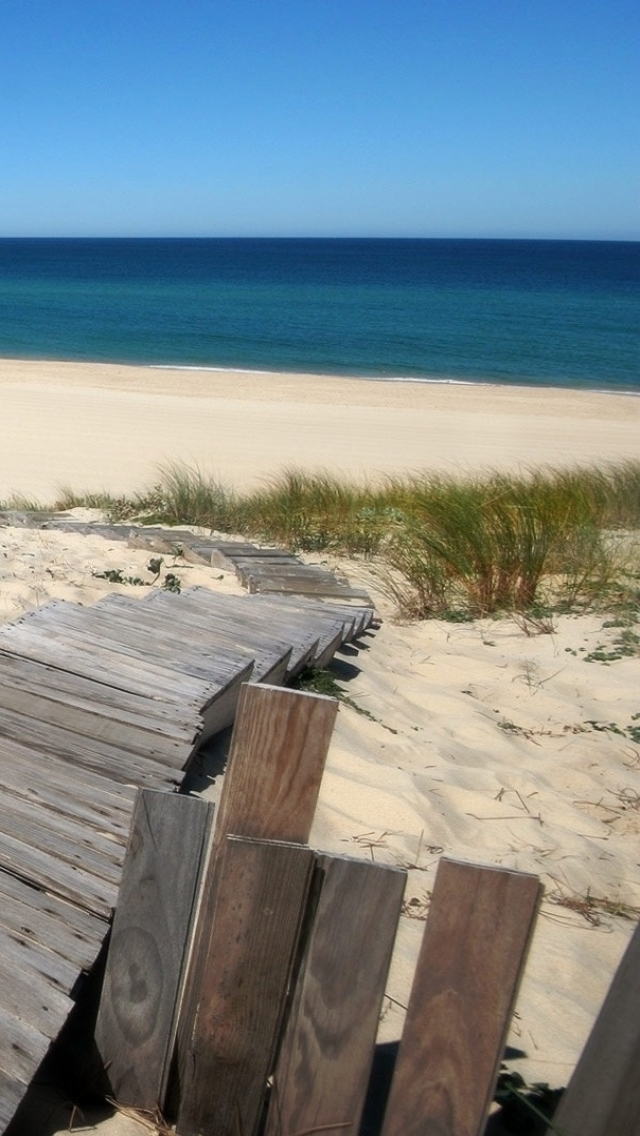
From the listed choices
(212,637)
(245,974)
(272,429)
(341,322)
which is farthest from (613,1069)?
(341,322)

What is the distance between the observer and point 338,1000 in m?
1.88

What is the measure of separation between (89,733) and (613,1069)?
5.65ft

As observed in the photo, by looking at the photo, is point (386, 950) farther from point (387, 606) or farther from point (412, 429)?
point (412, 429)

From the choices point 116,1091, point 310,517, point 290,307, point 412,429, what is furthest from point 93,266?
point 116,1091

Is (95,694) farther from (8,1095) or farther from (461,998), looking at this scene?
(461,998)

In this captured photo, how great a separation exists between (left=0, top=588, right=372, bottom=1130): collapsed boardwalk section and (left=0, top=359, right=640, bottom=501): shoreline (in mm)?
6432

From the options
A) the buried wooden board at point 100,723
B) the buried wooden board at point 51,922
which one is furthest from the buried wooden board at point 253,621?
the buried wooden board at point 51,922

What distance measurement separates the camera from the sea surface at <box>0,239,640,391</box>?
100 ft

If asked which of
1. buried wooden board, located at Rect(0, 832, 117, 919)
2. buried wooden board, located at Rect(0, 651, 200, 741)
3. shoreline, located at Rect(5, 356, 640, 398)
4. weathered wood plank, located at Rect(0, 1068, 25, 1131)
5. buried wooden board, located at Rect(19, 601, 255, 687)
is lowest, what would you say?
weathered wood plank, located at Rect(0, 1068, 25, 1131)

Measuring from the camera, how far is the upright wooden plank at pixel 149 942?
201 centimetres

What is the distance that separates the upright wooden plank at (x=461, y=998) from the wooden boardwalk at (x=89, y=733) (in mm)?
643

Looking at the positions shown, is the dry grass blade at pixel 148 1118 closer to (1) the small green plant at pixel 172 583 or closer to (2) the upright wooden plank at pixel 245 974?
(2) the upright wooden plank at pixel 245 974

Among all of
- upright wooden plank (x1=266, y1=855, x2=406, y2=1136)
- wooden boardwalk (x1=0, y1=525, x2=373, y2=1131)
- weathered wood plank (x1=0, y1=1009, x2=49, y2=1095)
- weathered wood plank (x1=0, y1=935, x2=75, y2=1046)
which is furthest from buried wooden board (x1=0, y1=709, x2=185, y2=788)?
upright wooden plank (x1=266, y1=855, x2=406, y2=1136)

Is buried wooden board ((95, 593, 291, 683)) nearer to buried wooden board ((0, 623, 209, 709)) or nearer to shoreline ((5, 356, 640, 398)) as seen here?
buried wooden board ((0, 623, 209, 709))
